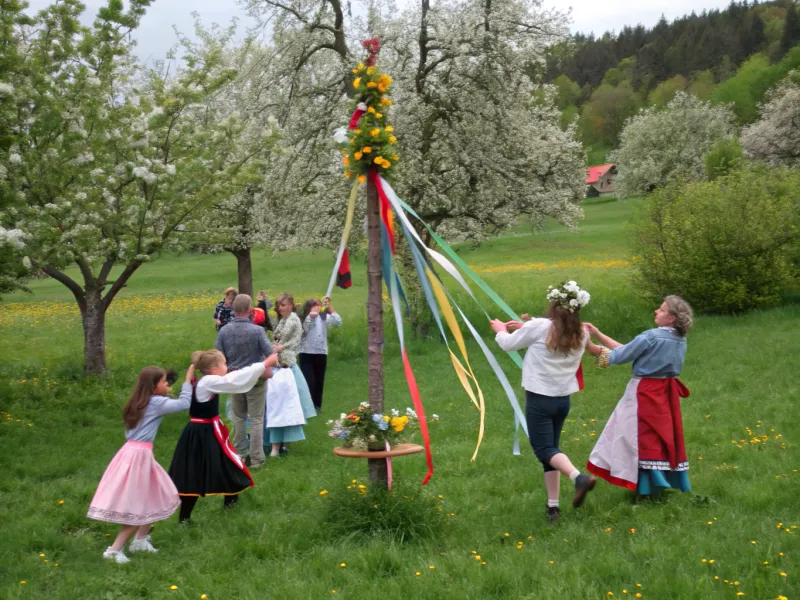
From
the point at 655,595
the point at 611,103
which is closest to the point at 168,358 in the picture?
the point at 655,595

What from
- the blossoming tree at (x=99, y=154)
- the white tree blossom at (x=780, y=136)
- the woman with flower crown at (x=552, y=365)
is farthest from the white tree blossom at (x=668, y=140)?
the woman with flower crown at (x=552, y=365)

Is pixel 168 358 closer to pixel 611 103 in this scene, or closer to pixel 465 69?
pixel 465 69

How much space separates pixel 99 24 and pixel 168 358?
22.4 ft

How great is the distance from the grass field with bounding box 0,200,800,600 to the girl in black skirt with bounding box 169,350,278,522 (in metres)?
0.28

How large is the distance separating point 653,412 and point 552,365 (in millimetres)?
970

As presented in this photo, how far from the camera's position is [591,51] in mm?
110250

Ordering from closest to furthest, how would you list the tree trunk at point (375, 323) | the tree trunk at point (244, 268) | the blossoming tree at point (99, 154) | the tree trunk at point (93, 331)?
the tree trunk at point (375, 323), the blossoming tree at point (99, 154), the tree trunk at point (93, 331), the tree trunk at point (244, 268)

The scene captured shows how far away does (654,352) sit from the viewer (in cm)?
609

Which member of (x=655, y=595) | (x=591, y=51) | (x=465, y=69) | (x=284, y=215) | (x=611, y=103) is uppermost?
(x=591, y=51)

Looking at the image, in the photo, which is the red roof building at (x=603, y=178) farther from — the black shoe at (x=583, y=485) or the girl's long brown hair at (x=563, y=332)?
the black shoe at (x=583, y=485)

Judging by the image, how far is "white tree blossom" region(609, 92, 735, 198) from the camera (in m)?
57.2

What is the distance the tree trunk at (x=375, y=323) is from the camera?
5.80 metres

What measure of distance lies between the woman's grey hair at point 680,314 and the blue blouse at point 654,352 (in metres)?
0.07

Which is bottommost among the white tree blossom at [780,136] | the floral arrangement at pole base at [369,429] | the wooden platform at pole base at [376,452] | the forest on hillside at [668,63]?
the wooden platform at pole base at [376,452]
